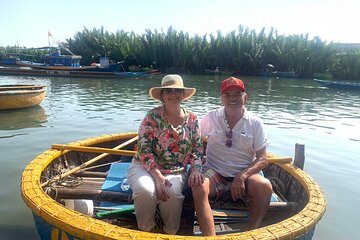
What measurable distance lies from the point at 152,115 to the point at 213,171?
0.78m

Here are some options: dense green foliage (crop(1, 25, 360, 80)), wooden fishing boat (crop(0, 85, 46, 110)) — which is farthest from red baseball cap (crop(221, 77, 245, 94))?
dense green foliage (crop(1, 25, 360, 80))

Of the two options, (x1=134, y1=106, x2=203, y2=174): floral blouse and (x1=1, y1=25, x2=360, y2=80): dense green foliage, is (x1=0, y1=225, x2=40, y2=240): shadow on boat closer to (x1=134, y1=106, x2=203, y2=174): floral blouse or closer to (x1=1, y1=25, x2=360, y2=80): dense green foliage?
(x1=134, y1=106, x2=203, y2=174): floral blouse

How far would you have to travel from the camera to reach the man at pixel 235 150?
284 centimetres

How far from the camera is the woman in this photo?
265 centimetres

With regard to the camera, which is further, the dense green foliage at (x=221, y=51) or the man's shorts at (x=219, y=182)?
the dense green foliage at (x=221, y=51)

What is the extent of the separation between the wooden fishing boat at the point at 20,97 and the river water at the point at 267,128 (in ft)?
0.78

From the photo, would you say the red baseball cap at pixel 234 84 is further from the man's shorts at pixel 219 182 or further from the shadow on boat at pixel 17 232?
the shadow on boat at pixel 17 232

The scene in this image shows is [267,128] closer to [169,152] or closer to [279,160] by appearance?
[279,160]

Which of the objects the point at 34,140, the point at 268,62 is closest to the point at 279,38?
the point at 268,62

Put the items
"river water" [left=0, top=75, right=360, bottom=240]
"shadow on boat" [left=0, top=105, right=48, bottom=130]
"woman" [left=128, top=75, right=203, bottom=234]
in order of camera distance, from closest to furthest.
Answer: "woman" [left=128, top=75, right=203, bottom=234] < "river water" [left=0, top=75, right=360, bottom=240] < "shadow on boat" [left=0, top=105, right=48, bottom=130]

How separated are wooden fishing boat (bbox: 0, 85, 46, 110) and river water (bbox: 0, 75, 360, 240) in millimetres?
239

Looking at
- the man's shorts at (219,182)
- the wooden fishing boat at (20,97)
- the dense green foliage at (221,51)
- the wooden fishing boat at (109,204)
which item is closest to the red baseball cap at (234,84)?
the man's shorts at (219,182)

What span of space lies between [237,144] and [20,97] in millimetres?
9427

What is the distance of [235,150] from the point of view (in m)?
3.07
